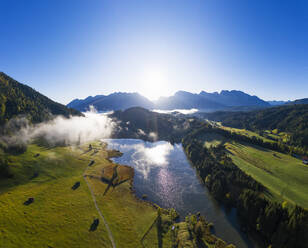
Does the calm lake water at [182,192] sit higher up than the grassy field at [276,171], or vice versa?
the grassy field at [276,171]

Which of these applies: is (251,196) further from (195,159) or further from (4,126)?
(4,126)

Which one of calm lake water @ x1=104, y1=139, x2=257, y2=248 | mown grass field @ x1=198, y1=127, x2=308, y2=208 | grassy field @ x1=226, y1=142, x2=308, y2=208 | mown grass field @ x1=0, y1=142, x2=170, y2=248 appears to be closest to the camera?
mown grass field @ x1=0, y1=142, x2=170, y2=248

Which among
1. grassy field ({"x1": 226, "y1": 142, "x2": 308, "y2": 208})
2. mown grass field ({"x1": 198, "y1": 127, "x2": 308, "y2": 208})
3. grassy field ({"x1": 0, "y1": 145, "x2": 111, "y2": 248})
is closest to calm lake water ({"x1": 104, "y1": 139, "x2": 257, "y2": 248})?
mown grass field ({"x1": 198, "y1": 127, "x2": 308, "y2": 208})

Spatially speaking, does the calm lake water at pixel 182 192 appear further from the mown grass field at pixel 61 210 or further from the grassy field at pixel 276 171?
the grassy field at pixel 276 171

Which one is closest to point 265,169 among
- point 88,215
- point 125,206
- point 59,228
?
point 125,206

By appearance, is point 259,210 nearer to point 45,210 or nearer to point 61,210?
point 61,210

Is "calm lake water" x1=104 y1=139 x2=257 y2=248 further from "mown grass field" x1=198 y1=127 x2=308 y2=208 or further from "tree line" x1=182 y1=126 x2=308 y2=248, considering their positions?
"mown grass field" x1=198 y1=127 x2=308 y2=208

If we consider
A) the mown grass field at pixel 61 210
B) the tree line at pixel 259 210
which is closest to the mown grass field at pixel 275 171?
the tree line at pixel 259 210

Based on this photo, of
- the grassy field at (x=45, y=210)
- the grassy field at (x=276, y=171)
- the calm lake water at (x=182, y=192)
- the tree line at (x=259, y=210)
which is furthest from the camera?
the grassy field at (x=276, y=171)
